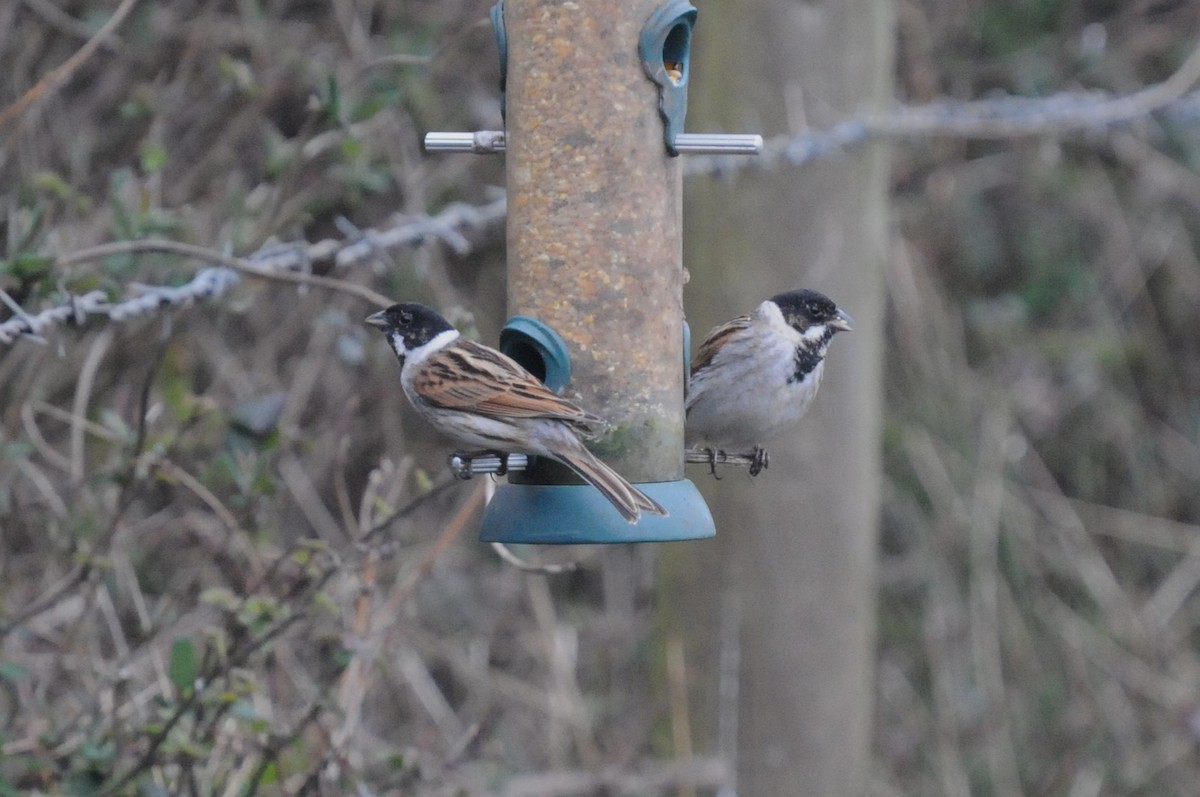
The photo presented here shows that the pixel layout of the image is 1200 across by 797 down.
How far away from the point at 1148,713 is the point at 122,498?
5.01m

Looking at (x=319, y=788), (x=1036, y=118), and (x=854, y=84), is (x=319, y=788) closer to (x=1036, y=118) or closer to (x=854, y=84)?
(x=854, y=84)

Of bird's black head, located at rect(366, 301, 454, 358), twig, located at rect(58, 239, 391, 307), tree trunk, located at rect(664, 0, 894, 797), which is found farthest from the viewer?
tree trunk, located at rect(664, 0, 894, 797)

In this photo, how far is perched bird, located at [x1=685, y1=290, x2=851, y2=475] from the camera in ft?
13.9

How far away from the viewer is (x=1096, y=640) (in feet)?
23.5

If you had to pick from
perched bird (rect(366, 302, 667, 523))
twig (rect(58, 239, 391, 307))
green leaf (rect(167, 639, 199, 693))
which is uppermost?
twig (rect(58, 239, 391, 307))

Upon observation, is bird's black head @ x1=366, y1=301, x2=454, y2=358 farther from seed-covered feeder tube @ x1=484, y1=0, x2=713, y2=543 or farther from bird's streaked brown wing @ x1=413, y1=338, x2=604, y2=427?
seed-covered feeder tube @ x1=484, y1=0, x2=713, y2=543

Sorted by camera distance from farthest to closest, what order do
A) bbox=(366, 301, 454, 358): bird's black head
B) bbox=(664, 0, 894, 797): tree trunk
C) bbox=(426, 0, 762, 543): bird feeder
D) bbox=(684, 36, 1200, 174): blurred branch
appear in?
bbox=(664, 0, 894, 797): tree trunk, bbox=(684, 36, 1200, 174): blurred branch, bbox=(366, 301, 454, 358): bird's black head, bbox=(426, 0, 762, 543): bird feeder

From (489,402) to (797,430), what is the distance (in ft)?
5.03

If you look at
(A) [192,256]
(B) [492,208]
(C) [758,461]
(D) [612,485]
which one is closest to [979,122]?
(C) [758,461]

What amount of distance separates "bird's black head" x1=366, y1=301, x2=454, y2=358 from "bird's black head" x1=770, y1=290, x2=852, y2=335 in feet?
3.24

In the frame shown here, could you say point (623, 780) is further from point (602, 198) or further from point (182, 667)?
point (602, 198)

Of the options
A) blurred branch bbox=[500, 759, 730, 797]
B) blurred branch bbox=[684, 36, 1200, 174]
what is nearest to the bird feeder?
blurred branch bbox=[684, 36, 1200, 174]

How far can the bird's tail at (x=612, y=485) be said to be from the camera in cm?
320

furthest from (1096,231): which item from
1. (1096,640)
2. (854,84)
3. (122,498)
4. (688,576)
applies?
(122,498)
